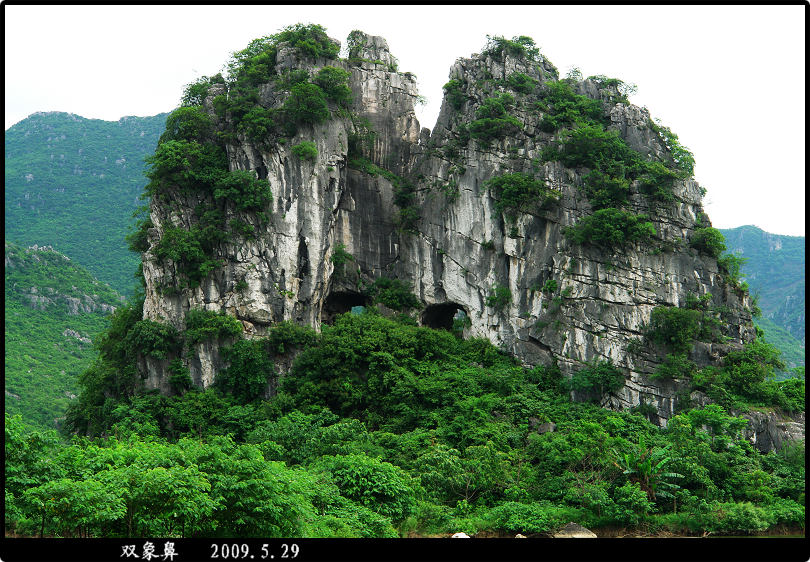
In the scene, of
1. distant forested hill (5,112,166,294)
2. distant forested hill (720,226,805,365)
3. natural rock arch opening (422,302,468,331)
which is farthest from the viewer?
distant forested hill (5,112,166,294)

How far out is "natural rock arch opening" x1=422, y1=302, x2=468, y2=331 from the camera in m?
28.9

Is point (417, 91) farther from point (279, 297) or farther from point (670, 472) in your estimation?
point (670, 472)

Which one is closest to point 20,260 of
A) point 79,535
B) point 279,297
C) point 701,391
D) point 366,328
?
point 279,297

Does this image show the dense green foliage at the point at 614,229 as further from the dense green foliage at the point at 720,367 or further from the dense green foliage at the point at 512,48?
the dense green foliage at the point at 512,48

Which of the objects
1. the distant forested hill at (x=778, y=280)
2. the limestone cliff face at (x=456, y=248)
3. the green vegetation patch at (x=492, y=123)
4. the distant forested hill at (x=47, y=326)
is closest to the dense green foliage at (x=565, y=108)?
the limestone cliff face at (x=456, y=248)

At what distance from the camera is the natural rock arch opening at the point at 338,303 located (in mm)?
29531

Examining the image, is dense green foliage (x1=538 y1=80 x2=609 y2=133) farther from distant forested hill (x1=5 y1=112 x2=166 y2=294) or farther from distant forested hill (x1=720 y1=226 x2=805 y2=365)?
distant forested hill (x1=5 y1=112 x2=166 y2=294)

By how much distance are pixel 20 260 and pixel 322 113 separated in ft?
58.0

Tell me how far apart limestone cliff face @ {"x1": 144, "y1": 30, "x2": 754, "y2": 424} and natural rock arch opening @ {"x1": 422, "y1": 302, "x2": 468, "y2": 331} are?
97 mm

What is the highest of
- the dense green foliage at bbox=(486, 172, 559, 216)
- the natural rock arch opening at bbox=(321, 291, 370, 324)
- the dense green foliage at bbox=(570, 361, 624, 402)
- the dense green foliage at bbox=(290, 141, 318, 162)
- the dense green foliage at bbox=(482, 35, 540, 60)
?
the dense green foliage at bbox=(482, 35, 540, 60)

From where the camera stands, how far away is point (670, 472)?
17.6 metres

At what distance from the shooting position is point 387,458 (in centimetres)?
1933

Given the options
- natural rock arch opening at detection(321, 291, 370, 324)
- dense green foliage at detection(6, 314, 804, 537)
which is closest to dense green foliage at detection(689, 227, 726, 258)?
dense green foliage at detection(6, 314, 804, 537)

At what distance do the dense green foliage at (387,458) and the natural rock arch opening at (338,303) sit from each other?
10.4 ft
